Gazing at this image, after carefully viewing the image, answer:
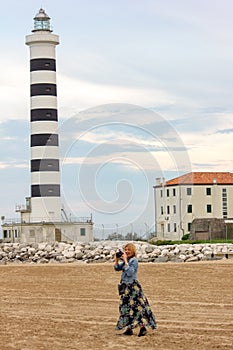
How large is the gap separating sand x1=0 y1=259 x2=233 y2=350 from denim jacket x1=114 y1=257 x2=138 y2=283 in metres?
0.86

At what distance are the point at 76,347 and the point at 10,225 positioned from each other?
141ft

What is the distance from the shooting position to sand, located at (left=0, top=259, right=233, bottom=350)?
1174 centimetres

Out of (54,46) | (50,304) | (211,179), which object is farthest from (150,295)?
(211,179)

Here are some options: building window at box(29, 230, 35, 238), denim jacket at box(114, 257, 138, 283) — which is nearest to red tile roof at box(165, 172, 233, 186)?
building window at box(29, 230, 35, 238)

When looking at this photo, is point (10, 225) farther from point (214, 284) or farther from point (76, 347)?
point (76, 347)

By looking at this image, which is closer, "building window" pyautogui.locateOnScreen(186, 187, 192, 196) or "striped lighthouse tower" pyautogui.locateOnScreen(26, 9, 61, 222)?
"striped lighthouse tower" pyautogui.locateOnScreen(26, 9, 61, 222)

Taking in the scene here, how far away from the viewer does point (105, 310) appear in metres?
15.8

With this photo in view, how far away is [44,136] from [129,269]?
37.8m

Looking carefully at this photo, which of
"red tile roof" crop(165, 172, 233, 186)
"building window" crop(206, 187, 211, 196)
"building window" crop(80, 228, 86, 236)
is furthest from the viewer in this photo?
"red tile roof" crop(165, 172, 233, 186)

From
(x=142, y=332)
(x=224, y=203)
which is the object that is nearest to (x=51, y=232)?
(x=224, y=203)

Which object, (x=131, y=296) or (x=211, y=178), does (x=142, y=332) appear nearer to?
(x=131, y=296)

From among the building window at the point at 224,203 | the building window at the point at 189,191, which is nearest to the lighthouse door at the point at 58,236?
the building window at the point at 189,191

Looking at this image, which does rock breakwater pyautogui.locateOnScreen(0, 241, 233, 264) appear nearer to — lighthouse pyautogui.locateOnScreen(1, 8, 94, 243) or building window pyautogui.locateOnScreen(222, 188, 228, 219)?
lighthouse pyautogui.locateOnScreen(1, 8, 94, 243)

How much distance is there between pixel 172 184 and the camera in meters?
64.8
